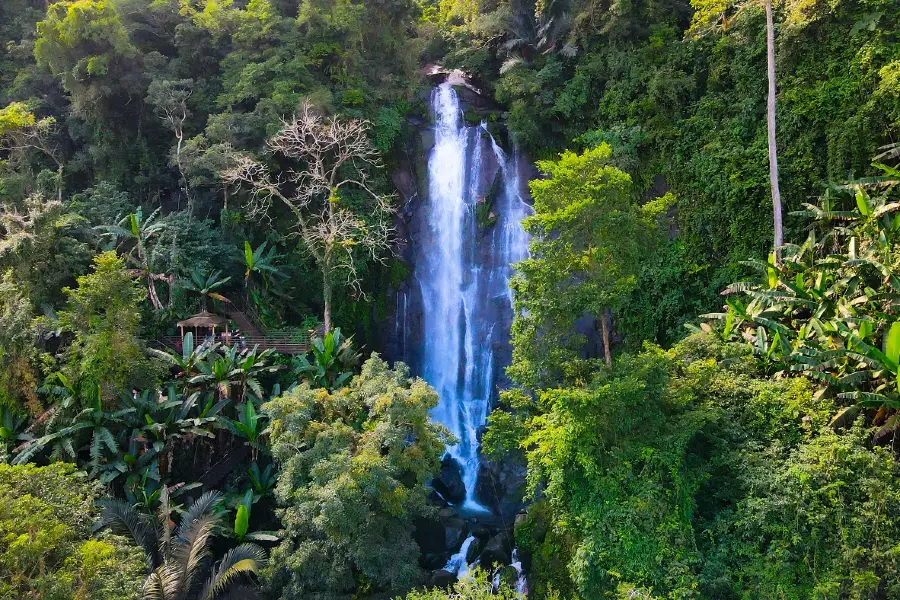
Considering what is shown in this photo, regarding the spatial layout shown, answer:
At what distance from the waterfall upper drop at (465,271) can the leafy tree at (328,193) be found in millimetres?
2089

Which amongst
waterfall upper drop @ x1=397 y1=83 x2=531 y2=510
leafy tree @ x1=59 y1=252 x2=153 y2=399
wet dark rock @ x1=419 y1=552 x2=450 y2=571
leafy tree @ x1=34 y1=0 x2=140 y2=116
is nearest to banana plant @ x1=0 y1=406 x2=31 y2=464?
leafy tree @ x1=59 y1=252 x2=153 y2=399

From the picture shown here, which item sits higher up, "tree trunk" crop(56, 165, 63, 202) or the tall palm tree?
"tree trunk" crop(56, 165, 63, 202)

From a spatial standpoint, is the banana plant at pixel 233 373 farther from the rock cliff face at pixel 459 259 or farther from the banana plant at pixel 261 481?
the rock cliff face at pixel 459 259

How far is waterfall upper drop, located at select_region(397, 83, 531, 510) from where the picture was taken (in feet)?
67.2

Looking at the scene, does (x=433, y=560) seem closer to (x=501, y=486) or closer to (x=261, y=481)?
(x=501, y=486)

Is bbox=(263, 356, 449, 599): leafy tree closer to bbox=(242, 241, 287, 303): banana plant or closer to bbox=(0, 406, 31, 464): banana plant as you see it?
bbox=(0, 406, 31, 464): banana plant

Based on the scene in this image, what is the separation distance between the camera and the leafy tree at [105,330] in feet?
46.9

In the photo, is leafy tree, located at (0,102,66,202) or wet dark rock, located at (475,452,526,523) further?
leafy tree, located at (0,102,66,202)

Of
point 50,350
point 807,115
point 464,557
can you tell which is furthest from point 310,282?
point 807,115

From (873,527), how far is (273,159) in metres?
18.5

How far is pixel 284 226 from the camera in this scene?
21078 millimetres

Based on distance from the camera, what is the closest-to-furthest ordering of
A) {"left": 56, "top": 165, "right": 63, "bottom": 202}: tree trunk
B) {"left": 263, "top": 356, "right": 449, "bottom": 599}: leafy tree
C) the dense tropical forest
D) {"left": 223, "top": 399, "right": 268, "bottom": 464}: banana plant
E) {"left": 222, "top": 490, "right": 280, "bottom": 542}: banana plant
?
the dense tropical forest
{"left": 263, "top": 356, "right": 449, "bottom": 599}: leafy tree
{"left": 222, "top": 490, "right": 280, "bottom": 542}: banana plant
{"left": 223, "top": 399, "right": 268, "bottom": 464}: banana plant
{"left": 56, "top": 165, "right": 63, "bottom": 202}: tree trunk

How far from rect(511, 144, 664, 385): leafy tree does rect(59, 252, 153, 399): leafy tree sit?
30.0 feet

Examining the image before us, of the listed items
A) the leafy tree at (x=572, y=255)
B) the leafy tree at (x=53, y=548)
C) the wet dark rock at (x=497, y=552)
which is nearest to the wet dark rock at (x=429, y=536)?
the wet dark rock at (x=497, y=552)
